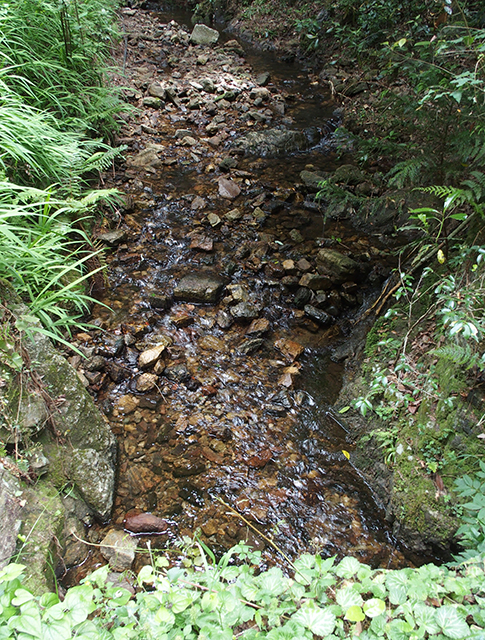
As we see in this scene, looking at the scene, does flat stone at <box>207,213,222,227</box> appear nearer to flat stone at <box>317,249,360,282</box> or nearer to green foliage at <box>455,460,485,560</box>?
flat stone at <box>317,249,360,282</box>

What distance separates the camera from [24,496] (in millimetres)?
2033

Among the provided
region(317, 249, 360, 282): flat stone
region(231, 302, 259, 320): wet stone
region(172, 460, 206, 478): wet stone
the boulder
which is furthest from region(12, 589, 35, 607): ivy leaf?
the boulder

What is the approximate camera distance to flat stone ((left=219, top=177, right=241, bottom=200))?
553cm

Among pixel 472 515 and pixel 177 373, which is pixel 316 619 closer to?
pixel 472 515

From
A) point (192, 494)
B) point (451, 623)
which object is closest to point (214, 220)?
point (192, 494)

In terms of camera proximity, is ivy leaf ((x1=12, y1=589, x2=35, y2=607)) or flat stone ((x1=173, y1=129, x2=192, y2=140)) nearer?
ivy leaf ((x1=12, y1=589, x2=35, y2=607))

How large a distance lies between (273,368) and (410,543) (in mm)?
1720

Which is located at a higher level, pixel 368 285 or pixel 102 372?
pixel 368 285

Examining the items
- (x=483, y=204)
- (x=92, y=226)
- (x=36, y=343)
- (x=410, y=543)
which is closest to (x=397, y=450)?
(x=410, y=543)

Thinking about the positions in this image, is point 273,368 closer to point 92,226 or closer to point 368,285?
point 368,285

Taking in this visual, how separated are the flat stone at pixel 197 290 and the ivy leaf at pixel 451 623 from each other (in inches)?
128

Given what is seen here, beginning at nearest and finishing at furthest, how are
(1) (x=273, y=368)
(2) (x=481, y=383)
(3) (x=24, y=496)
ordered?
1. (3) (x=24, y=496)
2. (2) (x=481, y=383)
3. (1) (x=273, y=368)

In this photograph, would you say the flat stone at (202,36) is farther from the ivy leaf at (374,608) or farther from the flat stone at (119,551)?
the ivy leaf at (374,608)

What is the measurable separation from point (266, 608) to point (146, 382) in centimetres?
218
